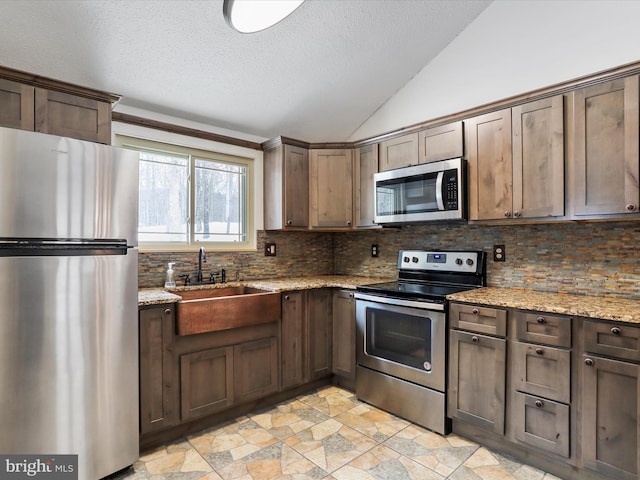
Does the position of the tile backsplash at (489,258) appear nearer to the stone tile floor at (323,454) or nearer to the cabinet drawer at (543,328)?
the cabinet drawer at (543,328)

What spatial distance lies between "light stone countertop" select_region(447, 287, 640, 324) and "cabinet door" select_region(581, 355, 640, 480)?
226mm

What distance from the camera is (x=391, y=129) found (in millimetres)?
3256

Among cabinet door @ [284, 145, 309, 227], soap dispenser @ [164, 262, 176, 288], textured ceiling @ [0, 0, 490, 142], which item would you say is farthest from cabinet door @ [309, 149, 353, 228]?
soap dispenser @ [164, 262, 176, 288]

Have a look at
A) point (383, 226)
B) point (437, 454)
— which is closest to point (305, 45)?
point (383, 226)

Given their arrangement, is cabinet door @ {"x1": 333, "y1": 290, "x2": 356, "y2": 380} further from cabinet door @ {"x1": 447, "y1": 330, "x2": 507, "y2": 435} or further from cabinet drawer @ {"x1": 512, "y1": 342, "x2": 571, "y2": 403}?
cabinet drawer @ {"x1": 512, "y1": 342, "x2": 571, "y2": 403}

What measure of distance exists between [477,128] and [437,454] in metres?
2.13

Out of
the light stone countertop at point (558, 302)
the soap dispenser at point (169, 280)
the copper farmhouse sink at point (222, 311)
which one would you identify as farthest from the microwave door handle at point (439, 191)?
the soap dispenser at point (169, 280)

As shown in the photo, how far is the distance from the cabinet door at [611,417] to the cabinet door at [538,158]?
90 centimetres

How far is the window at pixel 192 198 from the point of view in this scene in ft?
9.25

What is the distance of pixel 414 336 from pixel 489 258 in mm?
885

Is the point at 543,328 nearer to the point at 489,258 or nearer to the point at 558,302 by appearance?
the point at 558,302

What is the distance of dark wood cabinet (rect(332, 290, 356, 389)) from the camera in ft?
9.70

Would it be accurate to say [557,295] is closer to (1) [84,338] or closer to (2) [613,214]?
(2) [613,214]

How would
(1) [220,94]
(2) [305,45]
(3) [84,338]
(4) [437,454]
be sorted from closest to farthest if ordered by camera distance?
1. (3) [84,338]
2. (4) [437,454]
3. (2) [305,45]
4. (1) [220,94]
